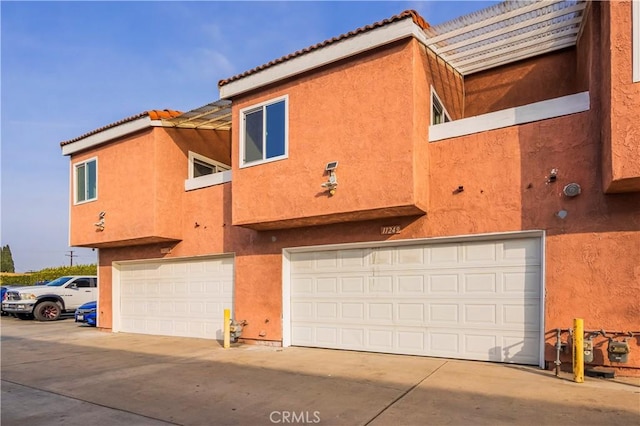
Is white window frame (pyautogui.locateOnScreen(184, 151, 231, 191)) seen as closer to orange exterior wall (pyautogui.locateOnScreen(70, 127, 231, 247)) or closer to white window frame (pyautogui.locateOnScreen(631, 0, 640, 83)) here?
orange exterior wall (pyautogui.locateOnScreen(70, 127, 231, 247))

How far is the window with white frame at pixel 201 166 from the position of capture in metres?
13.2

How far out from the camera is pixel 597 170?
23.2 ft

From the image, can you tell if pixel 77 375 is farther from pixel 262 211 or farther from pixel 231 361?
pixel 262 211

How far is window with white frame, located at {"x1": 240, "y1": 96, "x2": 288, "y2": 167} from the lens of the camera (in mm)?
9625

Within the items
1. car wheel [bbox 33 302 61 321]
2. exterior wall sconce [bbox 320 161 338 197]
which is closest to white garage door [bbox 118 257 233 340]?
exterior wall sconce [bbox 320 161 338 197]

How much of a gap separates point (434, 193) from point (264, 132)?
13.3ft

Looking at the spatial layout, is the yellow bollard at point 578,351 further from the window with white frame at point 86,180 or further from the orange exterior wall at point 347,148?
the window with white frame at point 86,180

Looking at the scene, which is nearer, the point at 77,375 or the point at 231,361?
the point at 77,375

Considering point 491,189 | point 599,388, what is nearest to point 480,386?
point 599,388

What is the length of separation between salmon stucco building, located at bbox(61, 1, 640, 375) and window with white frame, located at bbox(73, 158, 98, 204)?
259 cm

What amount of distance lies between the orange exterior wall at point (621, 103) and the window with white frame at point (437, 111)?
3.19 metres

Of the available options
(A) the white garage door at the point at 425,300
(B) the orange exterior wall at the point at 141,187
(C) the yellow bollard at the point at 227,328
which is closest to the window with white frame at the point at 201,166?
(B) the orange exterior wall at the point at 141,187

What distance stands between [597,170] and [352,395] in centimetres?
520

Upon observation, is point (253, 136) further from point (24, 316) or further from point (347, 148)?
point (24, 316)
